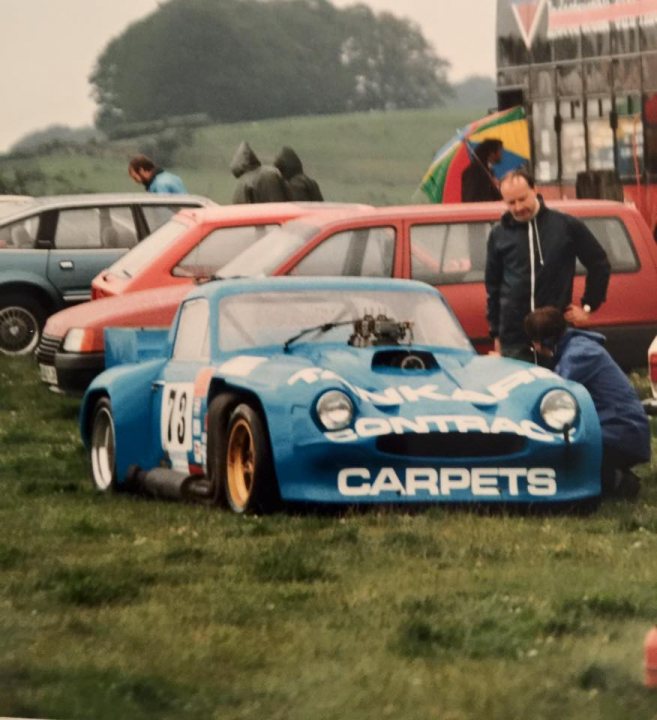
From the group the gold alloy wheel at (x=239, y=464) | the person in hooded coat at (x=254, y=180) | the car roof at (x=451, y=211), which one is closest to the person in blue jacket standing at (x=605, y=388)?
the car roof at (x=451, y=211)

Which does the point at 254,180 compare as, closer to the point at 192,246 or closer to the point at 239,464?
the point at 192,246

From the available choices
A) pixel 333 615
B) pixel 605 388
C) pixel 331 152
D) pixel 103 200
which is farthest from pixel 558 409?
pixel 103 200

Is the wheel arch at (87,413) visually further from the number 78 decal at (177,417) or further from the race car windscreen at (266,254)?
the race car windscreen at (266,254)

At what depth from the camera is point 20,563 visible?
7281 mm

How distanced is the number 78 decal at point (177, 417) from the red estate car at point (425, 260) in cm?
25

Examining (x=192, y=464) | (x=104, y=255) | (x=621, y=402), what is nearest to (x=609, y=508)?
(x=621, y=402)

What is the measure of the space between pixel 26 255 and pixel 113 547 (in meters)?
1.96

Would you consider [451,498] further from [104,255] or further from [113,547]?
[104,255]

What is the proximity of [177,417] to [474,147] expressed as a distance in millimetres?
1724

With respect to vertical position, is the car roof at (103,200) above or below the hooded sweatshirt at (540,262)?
above

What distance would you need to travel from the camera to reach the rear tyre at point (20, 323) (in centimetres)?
822

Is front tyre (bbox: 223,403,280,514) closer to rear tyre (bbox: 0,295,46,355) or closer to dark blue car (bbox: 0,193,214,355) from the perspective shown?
dark blue car (bbox: 0,193,214,355)

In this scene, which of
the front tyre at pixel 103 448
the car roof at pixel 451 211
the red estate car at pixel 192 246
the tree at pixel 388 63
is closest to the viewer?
the tree at pixel 388 63

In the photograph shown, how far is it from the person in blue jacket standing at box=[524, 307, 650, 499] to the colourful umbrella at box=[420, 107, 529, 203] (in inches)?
17.5
